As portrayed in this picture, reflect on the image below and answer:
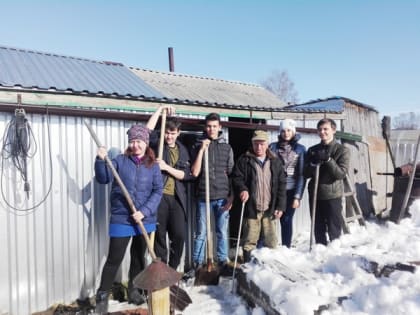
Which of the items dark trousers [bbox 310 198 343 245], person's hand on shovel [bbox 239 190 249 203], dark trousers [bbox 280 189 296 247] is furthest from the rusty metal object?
dark trousers [bbox 310 198 343 245]

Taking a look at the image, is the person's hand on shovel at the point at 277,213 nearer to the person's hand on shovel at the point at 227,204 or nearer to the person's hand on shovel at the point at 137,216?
the person's hand on shovel at the point at 227,204

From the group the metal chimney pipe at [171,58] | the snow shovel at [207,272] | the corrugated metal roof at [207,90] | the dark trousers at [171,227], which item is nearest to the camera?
the dark trousers at [171,227]

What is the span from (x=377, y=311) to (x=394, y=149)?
9.72 metres

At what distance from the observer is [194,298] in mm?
3777

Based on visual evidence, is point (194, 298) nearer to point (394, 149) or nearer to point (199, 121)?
point (199, 121)

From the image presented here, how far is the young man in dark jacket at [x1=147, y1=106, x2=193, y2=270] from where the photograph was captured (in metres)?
3.78

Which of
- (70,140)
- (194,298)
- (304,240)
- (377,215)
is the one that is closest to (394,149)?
(377,215)

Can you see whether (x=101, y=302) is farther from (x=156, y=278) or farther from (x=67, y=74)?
(x=67, y=74)

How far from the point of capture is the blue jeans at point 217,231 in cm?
414

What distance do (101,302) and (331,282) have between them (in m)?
2.17

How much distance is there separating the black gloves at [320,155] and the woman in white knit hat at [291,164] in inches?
5.0

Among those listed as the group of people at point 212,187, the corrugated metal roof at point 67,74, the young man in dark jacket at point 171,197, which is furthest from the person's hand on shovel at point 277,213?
the corrugated metal roof at point 67,74

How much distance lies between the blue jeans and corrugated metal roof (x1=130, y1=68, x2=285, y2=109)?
4.32 meters

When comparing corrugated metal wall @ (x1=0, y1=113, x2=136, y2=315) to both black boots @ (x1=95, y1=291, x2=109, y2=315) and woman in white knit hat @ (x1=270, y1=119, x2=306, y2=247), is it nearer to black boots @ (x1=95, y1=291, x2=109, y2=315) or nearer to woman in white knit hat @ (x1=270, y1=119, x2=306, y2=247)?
black boots @ (x1=95, y1=291, x2=109, y2=315)
